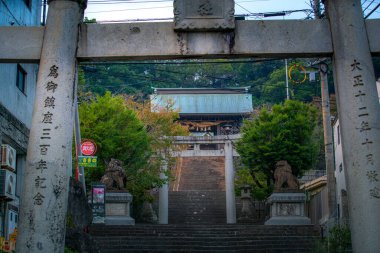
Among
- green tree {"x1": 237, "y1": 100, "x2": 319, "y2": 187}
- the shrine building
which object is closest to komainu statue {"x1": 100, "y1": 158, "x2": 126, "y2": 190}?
green tree {"x1": 237, "y1": 100, "x2": 319, "y2": 187}

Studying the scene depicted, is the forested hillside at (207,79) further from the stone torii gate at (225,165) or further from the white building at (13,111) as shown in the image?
the white building at (13,111)

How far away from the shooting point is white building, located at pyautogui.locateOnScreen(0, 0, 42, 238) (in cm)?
1412

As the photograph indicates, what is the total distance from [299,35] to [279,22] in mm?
421

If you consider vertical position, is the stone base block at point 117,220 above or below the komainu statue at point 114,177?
below

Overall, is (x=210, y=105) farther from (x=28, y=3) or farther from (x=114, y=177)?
(x=28, y=3)

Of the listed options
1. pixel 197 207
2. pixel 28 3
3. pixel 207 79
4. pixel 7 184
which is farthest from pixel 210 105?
pixel 7 184

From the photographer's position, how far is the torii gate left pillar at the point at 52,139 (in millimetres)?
9797

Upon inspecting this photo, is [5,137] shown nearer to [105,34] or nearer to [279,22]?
[105,34]

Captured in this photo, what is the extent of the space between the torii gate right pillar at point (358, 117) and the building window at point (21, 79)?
28.3 feet

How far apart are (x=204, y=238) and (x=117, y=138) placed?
7.41 metres

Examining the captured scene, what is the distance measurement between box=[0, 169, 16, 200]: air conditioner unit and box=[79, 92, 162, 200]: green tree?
9770 mm

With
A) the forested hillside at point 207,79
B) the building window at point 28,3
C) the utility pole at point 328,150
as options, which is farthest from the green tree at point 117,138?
the forested hillside at point 207,79

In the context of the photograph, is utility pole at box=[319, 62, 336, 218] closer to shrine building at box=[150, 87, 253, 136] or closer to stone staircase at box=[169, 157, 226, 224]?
stone staircase at box=[169, 157, 226, 224]

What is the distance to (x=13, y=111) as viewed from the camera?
595 inches
